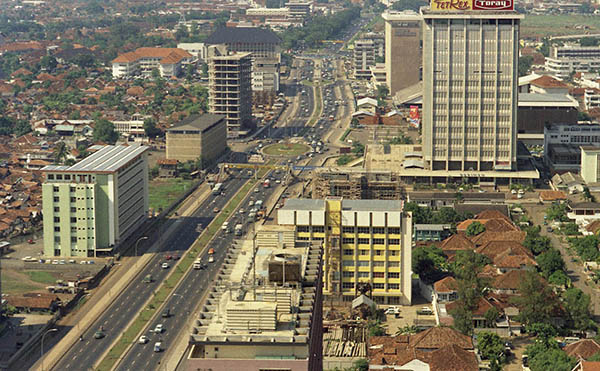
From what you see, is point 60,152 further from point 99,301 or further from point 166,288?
point 99,301

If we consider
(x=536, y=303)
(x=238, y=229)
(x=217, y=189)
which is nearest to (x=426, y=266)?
(x=536, y=303)

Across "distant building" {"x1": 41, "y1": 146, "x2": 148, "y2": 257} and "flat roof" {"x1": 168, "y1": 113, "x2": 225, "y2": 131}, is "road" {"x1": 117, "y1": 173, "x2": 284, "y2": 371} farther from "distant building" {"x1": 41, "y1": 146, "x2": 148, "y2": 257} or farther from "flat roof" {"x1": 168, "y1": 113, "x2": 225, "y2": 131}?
"flat roof" {"x1": 168, "y1": 113, "x2": 225, "y2": 131}

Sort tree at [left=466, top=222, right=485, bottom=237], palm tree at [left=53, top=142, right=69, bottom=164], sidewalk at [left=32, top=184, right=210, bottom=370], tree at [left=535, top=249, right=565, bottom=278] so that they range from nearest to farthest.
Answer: sidewalk at [left=32, top=184, right=210, bottom=370] < tree at [left=535, top=249, right=565, bottom=278] < tree at [left=466, top=222, right=485, bottom=237] < palm tree at [left=53, top=142, right=69, bottom=164]

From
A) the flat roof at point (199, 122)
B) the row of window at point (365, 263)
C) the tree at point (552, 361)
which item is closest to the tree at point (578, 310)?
the tree at point (552, 361)

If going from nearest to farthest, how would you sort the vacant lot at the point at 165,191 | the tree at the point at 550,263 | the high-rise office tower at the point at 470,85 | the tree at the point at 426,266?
the tree at the point at 426,266 < the tree at the point at 550,263 < the high-rise office tower at the point at 470,85 < the vacant lot at the point at 165,191

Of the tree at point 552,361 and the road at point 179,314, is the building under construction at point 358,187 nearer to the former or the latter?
the road at point 179,314

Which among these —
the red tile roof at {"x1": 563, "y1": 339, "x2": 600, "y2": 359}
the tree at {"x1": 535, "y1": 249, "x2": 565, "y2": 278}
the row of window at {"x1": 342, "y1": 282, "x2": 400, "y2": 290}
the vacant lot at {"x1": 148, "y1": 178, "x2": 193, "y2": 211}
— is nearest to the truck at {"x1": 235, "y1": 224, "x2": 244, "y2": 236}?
the vacant lot at {"x1": 148, "y1": 178, "x2": 193, "y2": 211}
